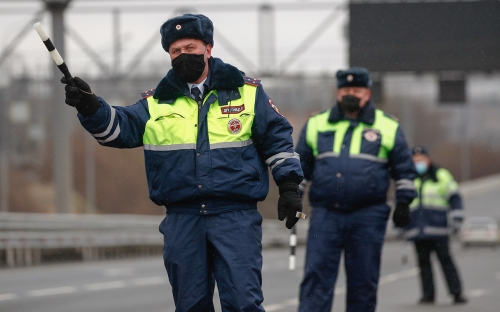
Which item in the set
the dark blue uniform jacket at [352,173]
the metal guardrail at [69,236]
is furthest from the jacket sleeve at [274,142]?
the metal guardrail at [69,236]

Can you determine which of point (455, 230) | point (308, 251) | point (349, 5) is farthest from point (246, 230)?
point (349, 5)

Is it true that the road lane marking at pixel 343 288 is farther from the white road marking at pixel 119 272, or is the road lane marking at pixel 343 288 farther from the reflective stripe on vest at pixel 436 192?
the white road marking at pixel 119 272

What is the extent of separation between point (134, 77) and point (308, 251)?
19346 millimetres

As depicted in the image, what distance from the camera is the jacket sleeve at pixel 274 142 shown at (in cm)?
641

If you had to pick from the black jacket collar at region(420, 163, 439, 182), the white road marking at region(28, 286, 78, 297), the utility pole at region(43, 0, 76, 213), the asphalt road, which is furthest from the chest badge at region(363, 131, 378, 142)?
the utility pole at region(43, 0, 76, 213)

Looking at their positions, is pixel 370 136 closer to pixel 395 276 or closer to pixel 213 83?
pixel 213 83

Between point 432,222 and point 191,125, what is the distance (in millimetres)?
8334

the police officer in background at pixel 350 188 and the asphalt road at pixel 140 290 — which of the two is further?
the asphalt road at pixel 140 290

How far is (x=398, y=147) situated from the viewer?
9.09m

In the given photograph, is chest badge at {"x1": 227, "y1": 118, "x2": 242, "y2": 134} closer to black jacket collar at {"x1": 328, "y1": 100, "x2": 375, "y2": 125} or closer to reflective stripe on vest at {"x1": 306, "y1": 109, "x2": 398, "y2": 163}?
reflective stripe on vest at {"x1": 306, "y1": 109, "x2": 398, "y2": 163}

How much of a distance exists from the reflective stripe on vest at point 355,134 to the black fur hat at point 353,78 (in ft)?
0.84

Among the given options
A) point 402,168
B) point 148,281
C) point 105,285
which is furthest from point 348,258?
point 148,281

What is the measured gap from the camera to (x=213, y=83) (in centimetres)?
641

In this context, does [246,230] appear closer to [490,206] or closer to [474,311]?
[474,311]
